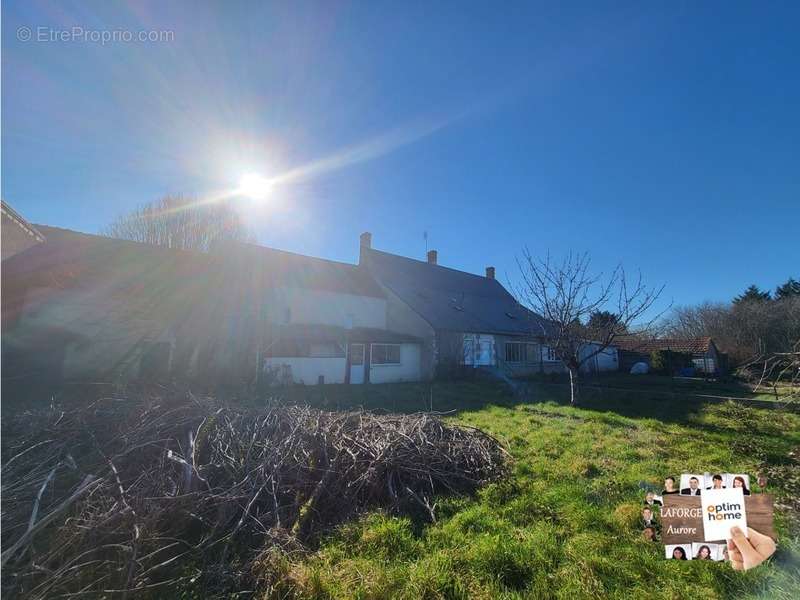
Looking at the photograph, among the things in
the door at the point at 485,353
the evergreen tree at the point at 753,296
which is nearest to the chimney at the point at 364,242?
the door at the point at 485,353

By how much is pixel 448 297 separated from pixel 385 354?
7.50 m

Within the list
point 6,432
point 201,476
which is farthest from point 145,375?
point 201,476

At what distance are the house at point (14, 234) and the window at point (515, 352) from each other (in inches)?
893

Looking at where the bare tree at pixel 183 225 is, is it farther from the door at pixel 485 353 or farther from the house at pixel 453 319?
the door at pixel 485 353

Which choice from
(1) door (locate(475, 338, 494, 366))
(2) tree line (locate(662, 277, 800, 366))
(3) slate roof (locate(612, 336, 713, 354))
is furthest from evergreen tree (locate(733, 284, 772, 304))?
(1) door (locate(475, 338, 494, 366))

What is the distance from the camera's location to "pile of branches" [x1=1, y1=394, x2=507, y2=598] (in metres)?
2.83

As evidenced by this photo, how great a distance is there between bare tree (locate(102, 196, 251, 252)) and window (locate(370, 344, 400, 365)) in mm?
13082

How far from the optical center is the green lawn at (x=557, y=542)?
2.63 metres

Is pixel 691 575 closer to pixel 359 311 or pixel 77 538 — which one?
pixel 77 538

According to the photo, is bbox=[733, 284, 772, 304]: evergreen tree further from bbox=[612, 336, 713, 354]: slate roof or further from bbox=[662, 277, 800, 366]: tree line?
bbox=[612, 336, 713, 354]: slate roof

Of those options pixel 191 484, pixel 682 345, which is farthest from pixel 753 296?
pixel 191 484

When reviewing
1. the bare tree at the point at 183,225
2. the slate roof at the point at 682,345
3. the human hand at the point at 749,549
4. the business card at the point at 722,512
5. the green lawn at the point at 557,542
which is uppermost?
the bare tree at the point at 183,225

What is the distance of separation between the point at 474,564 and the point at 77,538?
337 centimetres

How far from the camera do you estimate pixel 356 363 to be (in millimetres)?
17266
